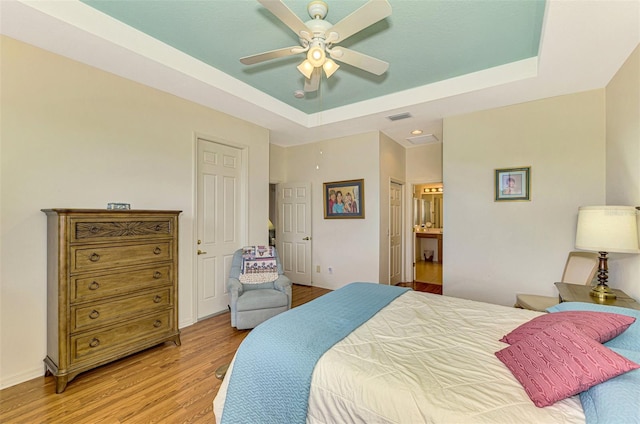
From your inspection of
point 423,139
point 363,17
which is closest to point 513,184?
point 423,139

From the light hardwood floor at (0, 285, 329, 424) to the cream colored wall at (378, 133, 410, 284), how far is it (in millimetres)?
2770

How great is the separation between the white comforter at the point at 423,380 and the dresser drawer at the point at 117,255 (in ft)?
5.02

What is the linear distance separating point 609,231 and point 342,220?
3.33 m

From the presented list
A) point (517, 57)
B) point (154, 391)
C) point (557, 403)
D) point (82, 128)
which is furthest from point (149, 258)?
point (517, 57)

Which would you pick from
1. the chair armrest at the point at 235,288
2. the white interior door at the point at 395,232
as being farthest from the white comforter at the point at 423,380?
the white interior door at the point at 395,232

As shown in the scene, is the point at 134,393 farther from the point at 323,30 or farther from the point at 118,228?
the point at 323,30

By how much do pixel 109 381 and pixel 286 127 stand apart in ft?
11.5

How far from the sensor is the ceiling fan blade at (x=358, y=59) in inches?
80.1

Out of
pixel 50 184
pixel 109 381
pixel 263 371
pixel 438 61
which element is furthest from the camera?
pixel 438 61

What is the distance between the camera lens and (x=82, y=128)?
8.18 feet

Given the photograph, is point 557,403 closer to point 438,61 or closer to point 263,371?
point 263,371

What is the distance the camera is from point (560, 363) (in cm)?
106

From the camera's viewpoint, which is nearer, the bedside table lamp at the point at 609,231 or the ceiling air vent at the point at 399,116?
the bedside table lamp at the point at 609,231

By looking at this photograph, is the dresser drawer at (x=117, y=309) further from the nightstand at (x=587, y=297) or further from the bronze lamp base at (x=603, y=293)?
the bronze lamp base at (x=603, y=293)
